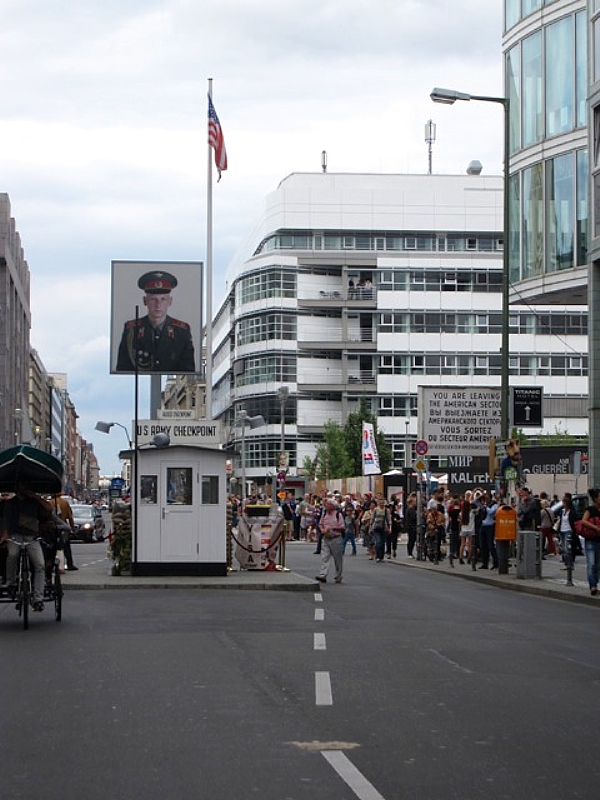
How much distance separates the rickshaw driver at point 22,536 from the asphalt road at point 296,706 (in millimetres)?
545

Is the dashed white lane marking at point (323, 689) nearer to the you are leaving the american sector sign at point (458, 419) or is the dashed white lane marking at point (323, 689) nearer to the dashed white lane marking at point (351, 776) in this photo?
the dashed white lane marking at point (351, 776)

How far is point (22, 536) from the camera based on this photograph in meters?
16.3

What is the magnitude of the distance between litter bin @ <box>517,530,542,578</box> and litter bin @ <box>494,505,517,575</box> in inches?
43.4

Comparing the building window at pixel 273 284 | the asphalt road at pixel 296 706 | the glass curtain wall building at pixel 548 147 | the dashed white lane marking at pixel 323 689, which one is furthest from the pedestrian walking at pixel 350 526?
the building window at pixel 273 284

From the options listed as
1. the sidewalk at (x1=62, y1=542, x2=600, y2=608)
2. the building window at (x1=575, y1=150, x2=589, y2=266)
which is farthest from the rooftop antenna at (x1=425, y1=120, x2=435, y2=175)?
the sidewalk at (x1=62, y1=542, x2=600, y2=608)

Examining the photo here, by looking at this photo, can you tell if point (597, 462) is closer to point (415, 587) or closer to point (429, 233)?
point (415, 587)

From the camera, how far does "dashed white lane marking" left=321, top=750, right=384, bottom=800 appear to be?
7.02 meters

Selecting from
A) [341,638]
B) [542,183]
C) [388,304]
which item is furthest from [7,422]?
[341,638]

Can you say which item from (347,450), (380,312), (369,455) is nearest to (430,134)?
(380,312)

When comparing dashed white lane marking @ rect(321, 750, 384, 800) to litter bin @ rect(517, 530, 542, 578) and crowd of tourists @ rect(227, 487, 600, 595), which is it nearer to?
crowd of tourists @ rect(227, 487, 600, 595)

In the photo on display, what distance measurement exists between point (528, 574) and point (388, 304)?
76378 mm

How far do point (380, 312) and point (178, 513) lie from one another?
258 feet

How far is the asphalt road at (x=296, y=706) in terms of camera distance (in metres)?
7.40

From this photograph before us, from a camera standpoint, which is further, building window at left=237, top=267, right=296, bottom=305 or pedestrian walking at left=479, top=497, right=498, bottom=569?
building window at left=237, top=267, right=296, bottom=305
